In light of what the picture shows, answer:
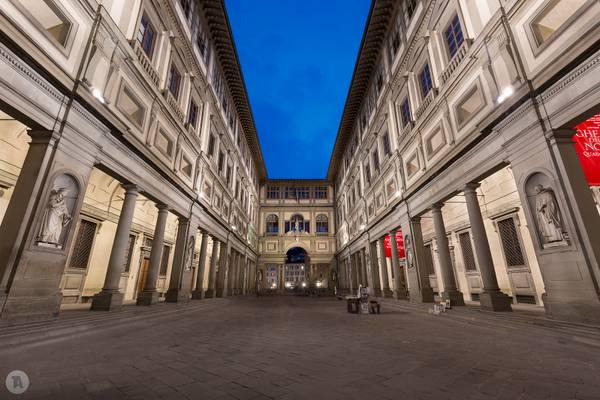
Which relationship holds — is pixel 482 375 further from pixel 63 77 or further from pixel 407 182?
pixel 407 182

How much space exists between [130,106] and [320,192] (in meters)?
31.5

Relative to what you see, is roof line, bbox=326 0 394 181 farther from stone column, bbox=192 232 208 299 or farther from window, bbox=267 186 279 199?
stone column, bbox=192 232 208 299

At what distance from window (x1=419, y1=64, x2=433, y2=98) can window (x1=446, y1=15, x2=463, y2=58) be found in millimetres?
1525

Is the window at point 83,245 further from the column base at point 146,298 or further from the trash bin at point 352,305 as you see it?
the trash bin at point 352,305

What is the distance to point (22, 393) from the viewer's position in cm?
256

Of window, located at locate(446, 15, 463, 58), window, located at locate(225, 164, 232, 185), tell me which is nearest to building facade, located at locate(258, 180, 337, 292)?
window, located at locate(225, 164, 232, 185)

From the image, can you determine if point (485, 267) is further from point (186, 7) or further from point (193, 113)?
point (186, 7)

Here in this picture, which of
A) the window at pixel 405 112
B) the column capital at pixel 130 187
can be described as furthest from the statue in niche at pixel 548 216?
the column capital at pixel 130 187

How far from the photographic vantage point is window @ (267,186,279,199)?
39.0 m

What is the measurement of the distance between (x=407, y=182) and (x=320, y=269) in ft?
80.6

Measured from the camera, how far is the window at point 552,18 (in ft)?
19.7

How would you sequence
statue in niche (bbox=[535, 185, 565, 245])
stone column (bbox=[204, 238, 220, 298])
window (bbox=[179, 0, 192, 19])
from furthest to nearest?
stone column (bbox=[204, 238, 220, 298]), window (bbox=[179, 0, 192, 19]), statue in niche (bbox=[535, 185, 565, 245])

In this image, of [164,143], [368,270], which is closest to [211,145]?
[164,143]

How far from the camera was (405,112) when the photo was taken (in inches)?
588
